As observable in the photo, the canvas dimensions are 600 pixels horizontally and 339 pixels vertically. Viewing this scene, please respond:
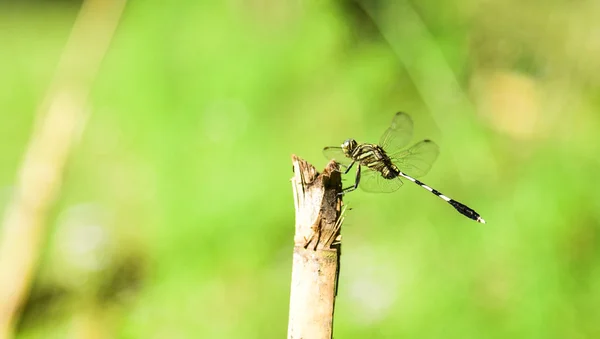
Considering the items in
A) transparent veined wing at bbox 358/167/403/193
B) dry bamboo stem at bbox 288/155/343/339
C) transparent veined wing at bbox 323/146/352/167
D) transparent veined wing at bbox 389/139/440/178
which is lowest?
dry bamboo stem at bbox 288/155/343/339

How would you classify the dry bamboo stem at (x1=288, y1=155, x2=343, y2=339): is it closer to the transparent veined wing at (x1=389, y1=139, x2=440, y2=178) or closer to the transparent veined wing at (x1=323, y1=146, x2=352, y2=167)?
the transparent veined wing at (x1=323, y1=146, x2=352, y2=167)

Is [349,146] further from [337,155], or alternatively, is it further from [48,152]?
[48,152]

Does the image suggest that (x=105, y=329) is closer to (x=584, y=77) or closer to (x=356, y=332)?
(x=356, y=332)

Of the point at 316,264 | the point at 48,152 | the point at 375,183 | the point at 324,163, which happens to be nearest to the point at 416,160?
the point at 375,183

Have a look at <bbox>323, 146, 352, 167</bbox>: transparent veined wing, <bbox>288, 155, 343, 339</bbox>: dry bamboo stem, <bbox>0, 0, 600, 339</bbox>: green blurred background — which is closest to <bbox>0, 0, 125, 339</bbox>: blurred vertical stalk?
<bbox>0, 0, 600, 339</bbox>: green blurred background

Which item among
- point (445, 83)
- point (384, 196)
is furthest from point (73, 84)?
point (445, 83)

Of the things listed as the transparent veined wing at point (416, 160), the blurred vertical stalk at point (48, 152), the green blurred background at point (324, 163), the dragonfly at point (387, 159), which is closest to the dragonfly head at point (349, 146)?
the dragonfly at point (387, 159)

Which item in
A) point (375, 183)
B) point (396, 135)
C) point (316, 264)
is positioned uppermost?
point (396, 135)
